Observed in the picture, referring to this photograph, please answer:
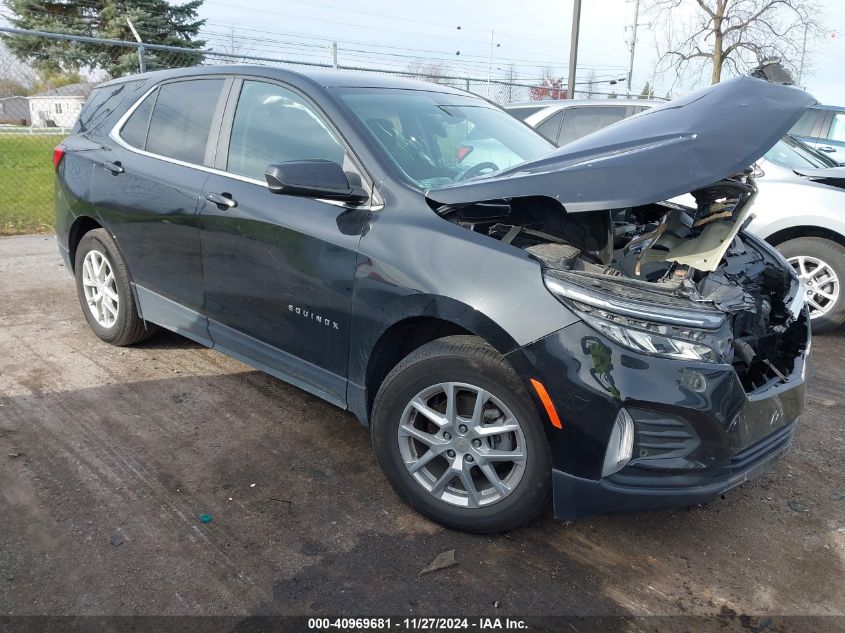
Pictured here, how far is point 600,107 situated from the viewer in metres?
6.87

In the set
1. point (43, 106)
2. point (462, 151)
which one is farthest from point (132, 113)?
point (43, 106)

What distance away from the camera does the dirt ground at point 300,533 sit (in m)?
2.29

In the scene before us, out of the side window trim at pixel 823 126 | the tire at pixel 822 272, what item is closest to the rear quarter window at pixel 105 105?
the tire at pixel 822 272

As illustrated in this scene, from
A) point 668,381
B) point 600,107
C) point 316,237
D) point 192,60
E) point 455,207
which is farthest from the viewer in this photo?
point 192,60

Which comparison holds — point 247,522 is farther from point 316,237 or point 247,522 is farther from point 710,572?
point 710,572

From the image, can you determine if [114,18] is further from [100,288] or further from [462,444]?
[462,444]

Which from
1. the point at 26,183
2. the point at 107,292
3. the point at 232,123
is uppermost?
the point at 232,123

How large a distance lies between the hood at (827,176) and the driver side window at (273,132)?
4.37 metres

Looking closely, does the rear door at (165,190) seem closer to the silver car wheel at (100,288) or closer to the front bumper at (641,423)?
the silver car wheel at (100,288)

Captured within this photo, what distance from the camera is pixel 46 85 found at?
1403 centimetres

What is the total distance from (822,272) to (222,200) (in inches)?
186

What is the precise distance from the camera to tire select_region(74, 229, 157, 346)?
4.19 metres

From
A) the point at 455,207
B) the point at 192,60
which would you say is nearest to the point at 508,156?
the point at 455,207

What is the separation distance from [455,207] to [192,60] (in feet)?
38.4
